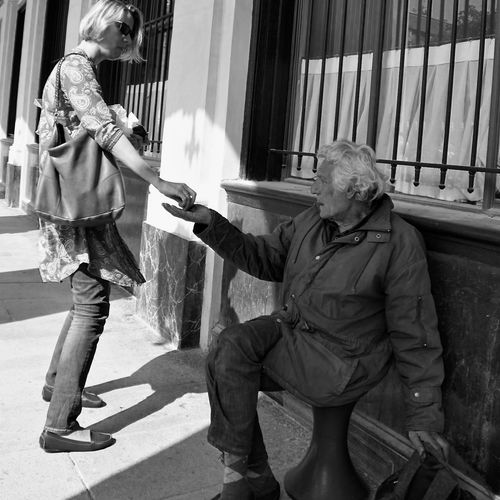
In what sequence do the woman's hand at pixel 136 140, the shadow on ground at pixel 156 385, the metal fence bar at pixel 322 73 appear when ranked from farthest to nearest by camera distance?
the metal fence bar at pixel 322 73
the shadow on ground at pixel 156 385
the woman's hand at pixel 136 140

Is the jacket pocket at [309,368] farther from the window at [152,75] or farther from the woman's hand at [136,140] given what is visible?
the window at [152,75]

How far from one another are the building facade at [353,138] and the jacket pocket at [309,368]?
445 millimetres

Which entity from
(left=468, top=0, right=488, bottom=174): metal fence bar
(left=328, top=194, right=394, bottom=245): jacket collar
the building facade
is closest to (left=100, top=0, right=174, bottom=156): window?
the building facade

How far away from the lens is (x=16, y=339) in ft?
14.5

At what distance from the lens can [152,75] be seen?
597 centimetres

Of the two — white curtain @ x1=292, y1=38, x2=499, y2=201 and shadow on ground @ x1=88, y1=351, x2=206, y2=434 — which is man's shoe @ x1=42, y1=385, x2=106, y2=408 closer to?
shadow on ground @ x1=88, y1=351, x2=206, y2=434

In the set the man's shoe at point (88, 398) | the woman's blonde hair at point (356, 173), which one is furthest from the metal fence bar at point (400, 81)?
the man's shoe at point (88, 398)

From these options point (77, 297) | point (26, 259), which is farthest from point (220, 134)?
point (26, 259)

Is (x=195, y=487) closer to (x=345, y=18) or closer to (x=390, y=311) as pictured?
(x=390, y=311)

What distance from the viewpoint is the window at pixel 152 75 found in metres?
5.70

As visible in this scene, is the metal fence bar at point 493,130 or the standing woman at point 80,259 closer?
the metal fence bar at point 493,130

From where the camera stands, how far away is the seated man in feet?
7.49

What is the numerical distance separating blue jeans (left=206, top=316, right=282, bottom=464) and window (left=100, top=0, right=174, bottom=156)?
325cm

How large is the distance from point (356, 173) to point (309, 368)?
2.33 ft
